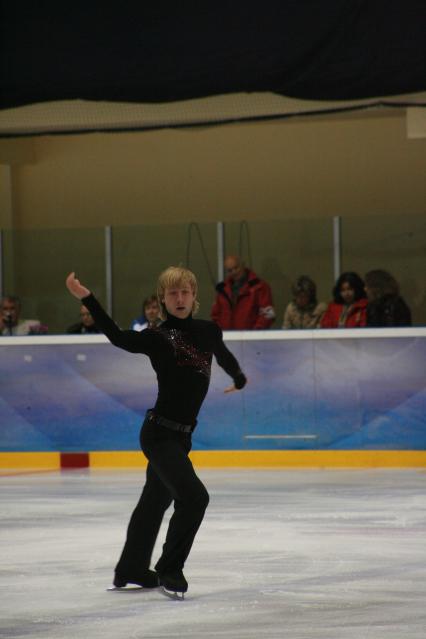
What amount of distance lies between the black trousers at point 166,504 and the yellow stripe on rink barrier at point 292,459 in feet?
19.8

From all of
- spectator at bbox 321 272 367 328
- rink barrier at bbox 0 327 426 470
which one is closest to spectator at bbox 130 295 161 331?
rink barrier at bbox 0 327 426 470

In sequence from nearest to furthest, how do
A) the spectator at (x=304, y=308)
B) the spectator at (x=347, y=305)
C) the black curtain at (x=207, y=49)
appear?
the black curtain at (x=207, y=49), the spectator at (x=347, y=305), the spectator at (x=304, y=308)

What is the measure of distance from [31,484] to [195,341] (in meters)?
5.26

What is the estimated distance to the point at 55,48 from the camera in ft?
41.7

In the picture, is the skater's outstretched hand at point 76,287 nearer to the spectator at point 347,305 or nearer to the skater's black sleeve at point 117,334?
the skater's black sleeve at point 117,334

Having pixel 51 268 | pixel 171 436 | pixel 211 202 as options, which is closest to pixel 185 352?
pixel 171 436

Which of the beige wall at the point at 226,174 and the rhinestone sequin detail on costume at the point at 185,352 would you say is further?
the beige wall at the point at 226,174

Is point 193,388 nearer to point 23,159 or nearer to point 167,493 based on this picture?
point 167,493

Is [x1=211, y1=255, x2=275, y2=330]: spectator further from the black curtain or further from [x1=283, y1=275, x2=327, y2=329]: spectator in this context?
the black curtain

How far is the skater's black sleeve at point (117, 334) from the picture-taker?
563cm

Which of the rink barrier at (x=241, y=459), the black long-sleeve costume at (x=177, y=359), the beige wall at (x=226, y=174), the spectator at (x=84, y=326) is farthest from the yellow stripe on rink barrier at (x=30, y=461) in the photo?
the black long-sleeve costume at (x=177, y=359)

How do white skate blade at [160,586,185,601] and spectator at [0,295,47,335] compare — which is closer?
white skate blade at [160,586,185,601]

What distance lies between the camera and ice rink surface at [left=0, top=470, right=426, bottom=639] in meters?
5.27

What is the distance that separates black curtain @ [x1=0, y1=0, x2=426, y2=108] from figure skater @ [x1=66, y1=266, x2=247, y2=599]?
21.4ft
